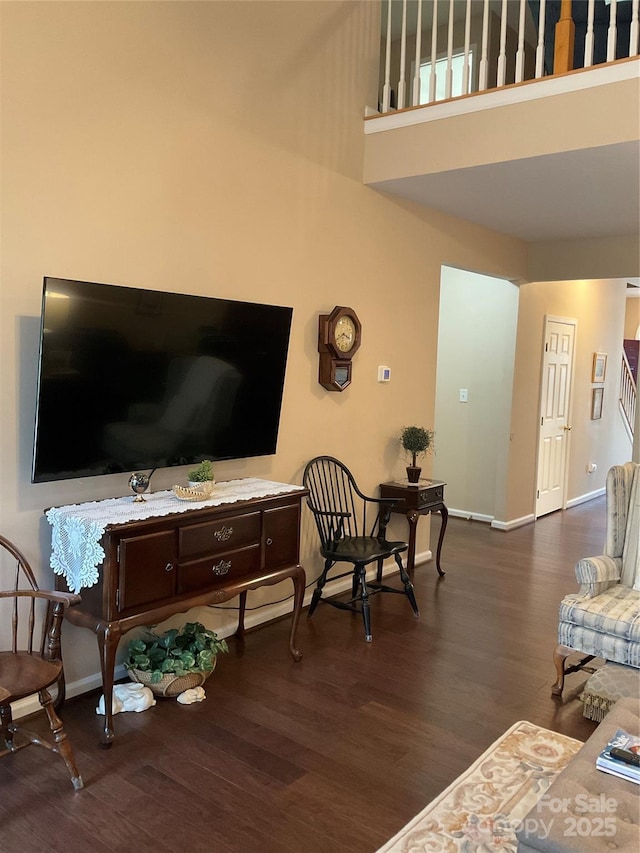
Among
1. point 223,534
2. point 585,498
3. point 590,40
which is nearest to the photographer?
point 223,534

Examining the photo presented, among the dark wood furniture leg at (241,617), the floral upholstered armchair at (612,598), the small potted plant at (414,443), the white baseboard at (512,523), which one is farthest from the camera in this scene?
the white baseboard at (512,523)

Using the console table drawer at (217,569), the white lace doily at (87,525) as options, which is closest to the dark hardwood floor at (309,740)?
the console table drawer at (217,569)

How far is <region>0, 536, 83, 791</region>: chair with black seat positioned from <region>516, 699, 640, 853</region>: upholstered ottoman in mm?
1589

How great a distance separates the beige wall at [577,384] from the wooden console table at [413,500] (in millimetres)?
1811

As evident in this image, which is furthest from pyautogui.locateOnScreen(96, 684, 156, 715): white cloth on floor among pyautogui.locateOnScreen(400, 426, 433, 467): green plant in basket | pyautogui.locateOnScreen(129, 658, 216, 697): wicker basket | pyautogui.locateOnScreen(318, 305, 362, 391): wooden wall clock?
pyautogui.locateOnScreen(400, 426, 433, 467): green plant in basket

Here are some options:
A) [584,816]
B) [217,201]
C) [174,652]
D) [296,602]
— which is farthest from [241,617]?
[584,816]

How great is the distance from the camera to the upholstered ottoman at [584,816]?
5.57 ft

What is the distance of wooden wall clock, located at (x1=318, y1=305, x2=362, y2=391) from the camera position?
428 centimetres

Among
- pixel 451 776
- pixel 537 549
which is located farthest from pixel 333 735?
pixel 537 549

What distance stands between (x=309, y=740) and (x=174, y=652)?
0.76 metres

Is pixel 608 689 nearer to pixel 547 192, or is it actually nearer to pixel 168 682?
pixel 168 682

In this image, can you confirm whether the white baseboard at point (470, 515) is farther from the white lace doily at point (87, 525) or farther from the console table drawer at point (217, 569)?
the white lace doily at point (87, 525)

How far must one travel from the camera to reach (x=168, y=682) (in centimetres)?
313

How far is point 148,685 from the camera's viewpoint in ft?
10.3
